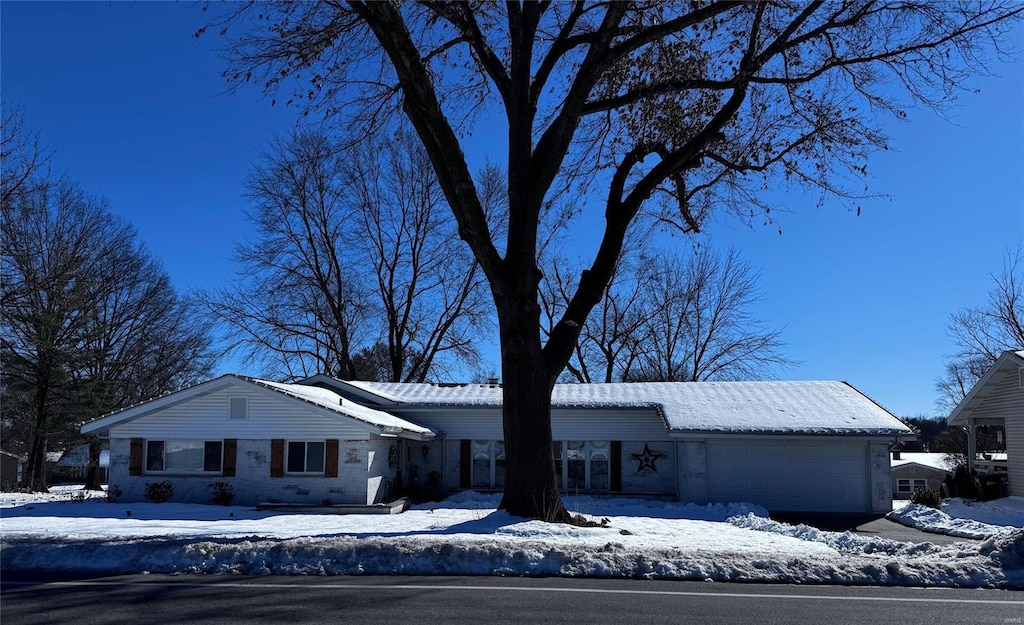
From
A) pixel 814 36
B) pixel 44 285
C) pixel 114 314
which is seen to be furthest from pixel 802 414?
pixel 114 314

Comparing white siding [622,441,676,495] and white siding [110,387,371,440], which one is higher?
white siding [110,387,371,440]

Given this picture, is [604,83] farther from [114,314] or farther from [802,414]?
[114,314]

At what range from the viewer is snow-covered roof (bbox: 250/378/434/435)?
2172 cm

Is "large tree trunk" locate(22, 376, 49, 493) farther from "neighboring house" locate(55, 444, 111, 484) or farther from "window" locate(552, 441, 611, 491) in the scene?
"window" locate(552, 441, 611, 491)

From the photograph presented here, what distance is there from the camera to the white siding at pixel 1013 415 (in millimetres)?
23359

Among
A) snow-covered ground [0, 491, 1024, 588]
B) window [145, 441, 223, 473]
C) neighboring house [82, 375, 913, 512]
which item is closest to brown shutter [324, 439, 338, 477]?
neighboring house [82, 375, 913, 512]

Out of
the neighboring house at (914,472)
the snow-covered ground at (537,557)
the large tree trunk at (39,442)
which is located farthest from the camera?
the neighboring house at (914,472)

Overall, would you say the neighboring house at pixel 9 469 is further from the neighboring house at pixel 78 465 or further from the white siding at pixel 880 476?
the white siding at pixel 880 476

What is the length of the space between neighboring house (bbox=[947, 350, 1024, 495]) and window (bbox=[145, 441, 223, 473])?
2345 centimetres

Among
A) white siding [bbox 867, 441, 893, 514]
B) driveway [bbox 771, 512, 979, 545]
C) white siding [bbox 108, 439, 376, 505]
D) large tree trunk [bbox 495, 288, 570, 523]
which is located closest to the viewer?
large tree trunk [bbox 495, 288, 570, 523]

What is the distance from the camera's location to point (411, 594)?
8.28 metres

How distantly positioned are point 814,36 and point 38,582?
1607cm

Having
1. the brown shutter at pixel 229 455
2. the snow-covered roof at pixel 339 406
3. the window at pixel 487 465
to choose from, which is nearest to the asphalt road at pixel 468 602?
the snow-covered roof at pixel 339 406

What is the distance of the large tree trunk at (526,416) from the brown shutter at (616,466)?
11.4m
